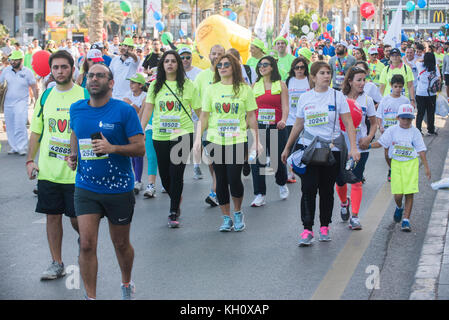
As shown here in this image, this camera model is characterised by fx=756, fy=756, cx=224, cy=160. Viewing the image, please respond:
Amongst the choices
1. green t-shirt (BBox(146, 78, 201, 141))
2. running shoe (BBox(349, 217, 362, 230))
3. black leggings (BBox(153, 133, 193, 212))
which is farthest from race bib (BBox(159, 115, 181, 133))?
running shoe (BBox(349, 217, 362, 230))

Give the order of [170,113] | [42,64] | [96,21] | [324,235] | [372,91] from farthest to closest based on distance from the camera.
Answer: [96,21]
[372,91]
[42,64]
[170,113]
[324,235]

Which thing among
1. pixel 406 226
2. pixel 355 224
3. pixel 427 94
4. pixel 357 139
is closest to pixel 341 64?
pixel 427 94

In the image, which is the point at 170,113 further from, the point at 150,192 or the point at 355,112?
the point at 355,112

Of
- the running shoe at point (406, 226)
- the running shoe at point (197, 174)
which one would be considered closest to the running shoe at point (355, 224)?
the running shoe at point (406, 226)

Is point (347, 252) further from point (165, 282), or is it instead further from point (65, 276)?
point (65, 276)

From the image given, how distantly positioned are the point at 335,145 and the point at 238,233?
1351 mm

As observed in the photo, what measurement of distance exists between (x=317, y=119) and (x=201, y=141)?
162 centimetres

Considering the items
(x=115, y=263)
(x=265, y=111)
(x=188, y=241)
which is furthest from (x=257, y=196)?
(x=115, y=263)

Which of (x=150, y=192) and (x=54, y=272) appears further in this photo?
(x=150, y=192)

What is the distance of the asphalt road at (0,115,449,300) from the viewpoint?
18.6 feet

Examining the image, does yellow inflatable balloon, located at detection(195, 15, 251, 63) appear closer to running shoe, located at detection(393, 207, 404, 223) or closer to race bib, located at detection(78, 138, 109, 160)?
running shoe, located at detection(393, 207, 404, 223)

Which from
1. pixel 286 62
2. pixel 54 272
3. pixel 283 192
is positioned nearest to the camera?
pixel 54 272

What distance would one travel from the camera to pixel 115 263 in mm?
6457

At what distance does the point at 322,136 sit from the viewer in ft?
23.5
